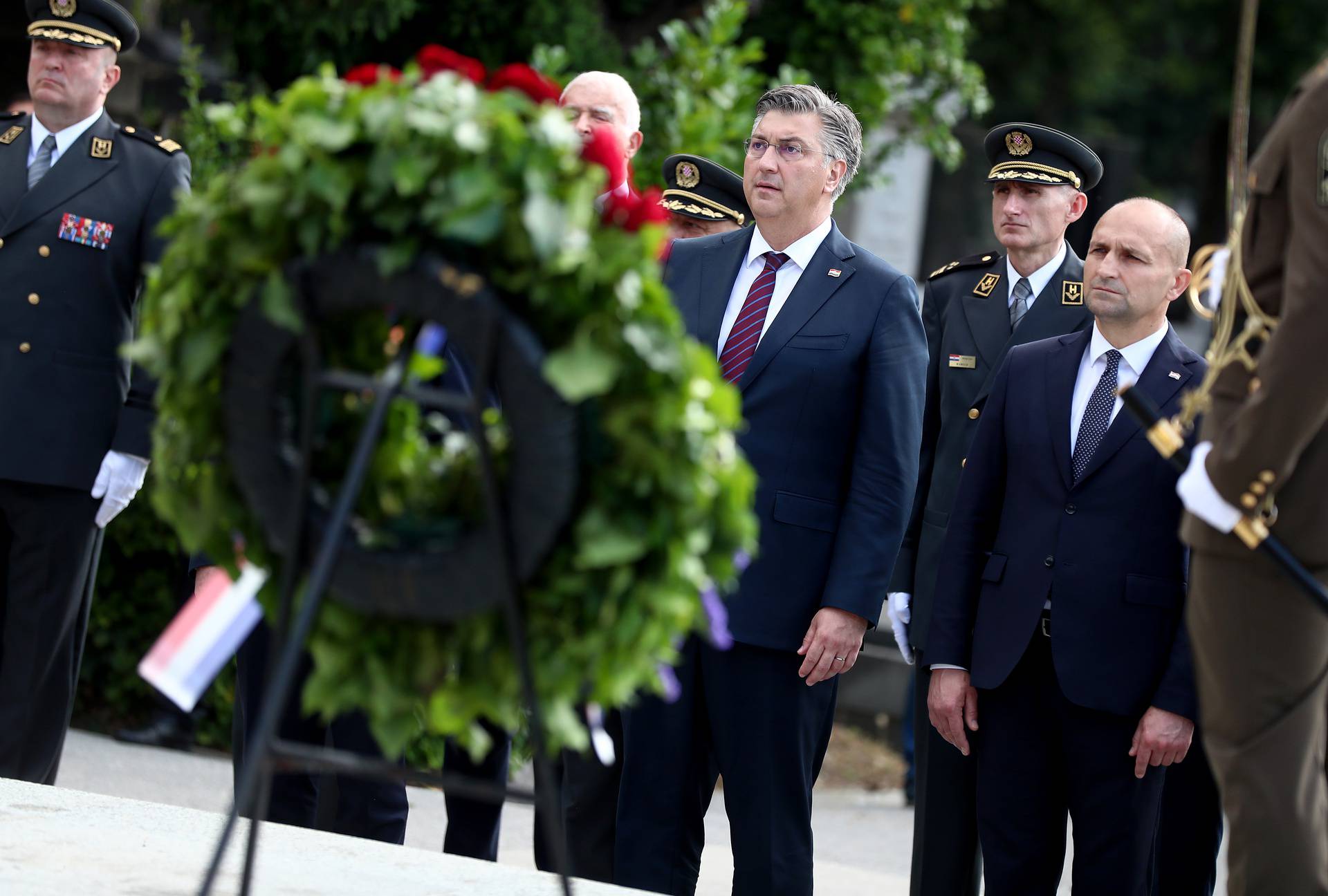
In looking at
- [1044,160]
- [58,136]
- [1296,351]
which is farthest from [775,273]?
[58,136]

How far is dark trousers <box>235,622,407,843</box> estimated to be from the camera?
4199 mm

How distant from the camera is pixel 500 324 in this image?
244 centimetres

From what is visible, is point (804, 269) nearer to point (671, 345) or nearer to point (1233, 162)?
point (1233, 162)

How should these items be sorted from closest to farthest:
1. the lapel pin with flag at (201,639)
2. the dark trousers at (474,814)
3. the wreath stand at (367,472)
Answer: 1. the wreath stand at (367,472)
2. the lapel pin with flag at (201,639)
3. the dark trousers at (474,814)

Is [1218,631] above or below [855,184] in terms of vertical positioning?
below

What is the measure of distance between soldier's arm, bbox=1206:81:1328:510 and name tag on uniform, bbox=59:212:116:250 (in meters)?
3.19

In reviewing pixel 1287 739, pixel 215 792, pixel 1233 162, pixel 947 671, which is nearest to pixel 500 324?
pixel 1233 162

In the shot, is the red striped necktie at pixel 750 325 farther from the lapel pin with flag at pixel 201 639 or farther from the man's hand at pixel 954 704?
the lapel pin with flag at pixel 201 639

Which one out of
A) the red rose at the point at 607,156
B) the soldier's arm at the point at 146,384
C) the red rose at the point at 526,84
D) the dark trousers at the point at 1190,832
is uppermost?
the red rose at the point at 526,84

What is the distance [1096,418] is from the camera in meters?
3.96

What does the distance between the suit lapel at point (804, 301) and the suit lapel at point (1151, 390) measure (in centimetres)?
72

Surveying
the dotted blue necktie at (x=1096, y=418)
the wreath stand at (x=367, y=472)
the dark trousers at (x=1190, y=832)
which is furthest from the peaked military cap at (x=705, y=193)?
the wreath stand at (x=367, y=472)

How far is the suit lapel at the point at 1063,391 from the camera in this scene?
3.95 m

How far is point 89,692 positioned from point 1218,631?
16.5 feet
